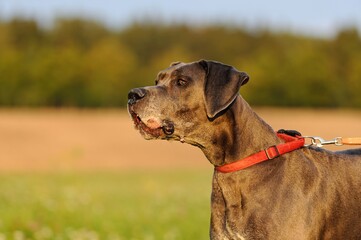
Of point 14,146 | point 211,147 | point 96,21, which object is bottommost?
point 14,146

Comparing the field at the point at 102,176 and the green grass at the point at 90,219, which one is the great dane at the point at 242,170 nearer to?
the green grass at the point at 90,219

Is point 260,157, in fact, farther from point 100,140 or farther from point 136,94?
point 100,140

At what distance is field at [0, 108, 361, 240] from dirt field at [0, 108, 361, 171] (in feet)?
0.23

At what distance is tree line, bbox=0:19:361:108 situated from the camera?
68.1 m

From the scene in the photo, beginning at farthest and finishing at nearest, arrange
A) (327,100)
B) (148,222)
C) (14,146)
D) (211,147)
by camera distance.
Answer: (327,100) < (14,146) < (148,222) < (211,147)

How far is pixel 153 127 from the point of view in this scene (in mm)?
5203

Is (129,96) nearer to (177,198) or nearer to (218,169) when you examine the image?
(218,169)

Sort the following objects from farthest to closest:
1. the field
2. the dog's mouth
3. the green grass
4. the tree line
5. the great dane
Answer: the tree line
the field
the green grass
the dog's mouth
the great dane

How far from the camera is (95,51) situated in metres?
73.2

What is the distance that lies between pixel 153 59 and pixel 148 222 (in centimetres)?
6718

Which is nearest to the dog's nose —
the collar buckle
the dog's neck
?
the dog's neck

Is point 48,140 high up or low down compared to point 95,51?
down

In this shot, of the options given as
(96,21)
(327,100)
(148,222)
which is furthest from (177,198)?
(96,21)

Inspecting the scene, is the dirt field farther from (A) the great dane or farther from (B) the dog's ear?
(B) the dog's ear
